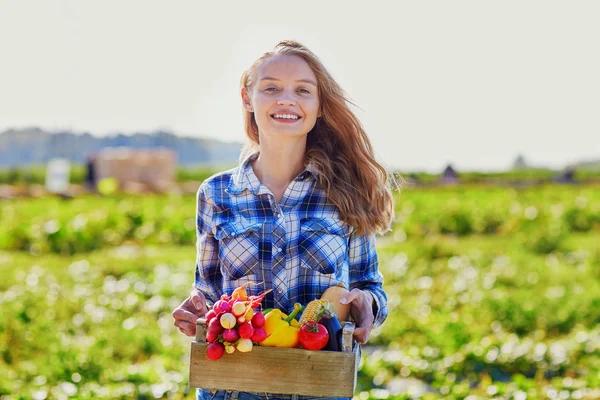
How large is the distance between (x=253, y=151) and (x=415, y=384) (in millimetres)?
2751

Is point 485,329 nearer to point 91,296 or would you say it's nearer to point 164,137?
point 91,296

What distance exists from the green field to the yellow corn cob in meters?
1.39

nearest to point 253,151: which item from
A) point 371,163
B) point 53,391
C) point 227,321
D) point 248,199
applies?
point 248,199

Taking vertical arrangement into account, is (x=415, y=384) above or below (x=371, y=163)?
below

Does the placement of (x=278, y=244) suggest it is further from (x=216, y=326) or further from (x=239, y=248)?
(x=216, y=326)

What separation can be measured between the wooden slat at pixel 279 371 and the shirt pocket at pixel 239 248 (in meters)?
0.29

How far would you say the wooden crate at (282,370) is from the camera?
1.69 m

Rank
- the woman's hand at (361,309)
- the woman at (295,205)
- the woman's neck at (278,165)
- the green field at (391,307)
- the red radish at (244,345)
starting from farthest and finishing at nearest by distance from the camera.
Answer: the green field at (391,307), the woman's neck at (278,165), the woman at (295,205), the woman's hand at (361,309), the red radish at (244,345)

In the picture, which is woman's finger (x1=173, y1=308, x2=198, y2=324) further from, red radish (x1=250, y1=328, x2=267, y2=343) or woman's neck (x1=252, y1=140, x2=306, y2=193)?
woman's neck (x1=252, y1=140, x2=306, y2=193)

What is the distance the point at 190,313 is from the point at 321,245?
35 cm

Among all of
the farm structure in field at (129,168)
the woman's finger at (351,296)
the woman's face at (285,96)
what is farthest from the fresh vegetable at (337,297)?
the farm structure in field at (129,168)

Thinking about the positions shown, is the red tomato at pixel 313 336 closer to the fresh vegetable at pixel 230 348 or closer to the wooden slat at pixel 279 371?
the wooden slat at pixel 279 371

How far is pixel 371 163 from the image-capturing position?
6.94 ft

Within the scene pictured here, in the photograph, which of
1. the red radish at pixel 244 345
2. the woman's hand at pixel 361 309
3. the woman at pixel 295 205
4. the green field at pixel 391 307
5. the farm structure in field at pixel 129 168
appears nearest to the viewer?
the red radish at pixel 244 345
